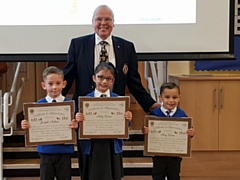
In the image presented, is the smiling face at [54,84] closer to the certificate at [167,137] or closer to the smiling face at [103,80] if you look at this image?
the smiling face at [103,80]

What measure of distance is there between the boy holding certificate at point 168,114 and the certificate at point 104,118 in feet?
0.59

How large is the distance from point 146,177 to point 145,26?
1367 millimetres

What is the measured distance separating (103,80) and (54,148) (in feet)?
1.60

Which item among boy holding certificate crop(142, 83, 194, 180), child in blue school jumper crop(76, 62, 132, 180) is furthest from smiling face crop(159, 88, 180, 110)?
child in blue school jumper crop(76, 62, 132, 180)

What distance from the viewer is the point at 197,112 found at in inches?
135

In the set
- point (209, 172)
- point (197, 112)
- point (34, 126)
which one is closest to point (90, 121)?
point (34, 126)

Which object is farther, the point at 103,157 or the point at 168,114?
the point at 168,114

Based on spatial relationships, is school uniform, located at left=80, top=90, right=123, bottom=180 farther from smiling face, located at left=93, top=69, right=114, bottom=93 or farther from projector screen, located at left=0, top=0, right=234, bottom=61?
projector screen, located at left=0, top=0, right=234, bottom=61

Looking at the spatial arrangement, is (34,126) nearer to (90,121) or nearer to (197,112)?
(90,121)

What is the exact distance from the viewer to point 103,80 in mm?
2131

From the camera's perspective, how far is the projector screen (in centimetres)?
284

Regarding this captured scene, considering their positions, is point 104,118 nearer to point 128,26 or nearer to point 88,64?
point 88,64

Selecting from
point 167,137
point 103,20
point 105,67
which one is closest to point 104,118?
point 105,67

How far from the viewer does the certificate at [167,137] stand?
226 cm
